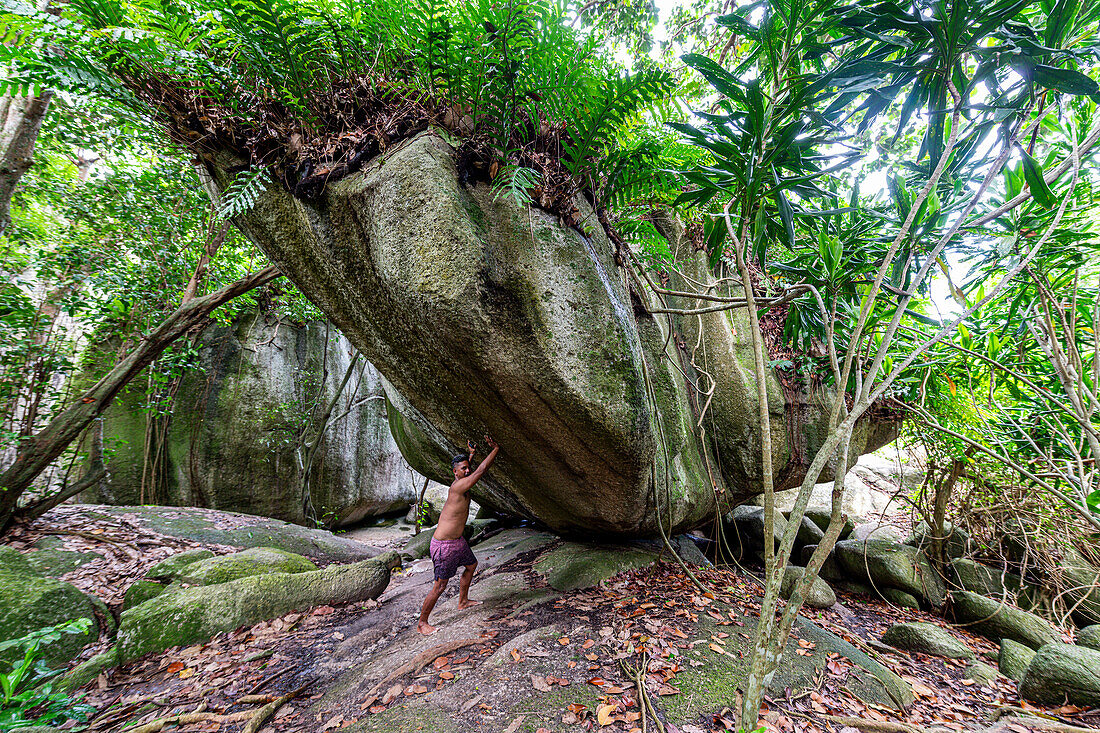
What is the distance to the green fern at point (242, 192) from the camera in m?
2.70

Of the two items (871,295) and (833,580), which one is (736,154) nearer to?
(871,295)

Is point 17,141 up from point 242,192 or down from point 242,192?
up

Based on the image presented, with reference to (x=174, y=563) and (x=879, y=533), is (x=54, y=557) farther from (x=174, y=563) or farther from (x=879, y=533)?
(x=879, y=533)

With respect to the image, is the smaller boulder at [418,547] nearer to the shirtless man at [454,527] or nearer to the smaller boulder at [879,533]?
the shirtless man at [454,527]

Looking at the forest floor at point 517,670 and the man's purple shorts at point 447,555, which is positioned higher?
the man's purple shorts at point 447,555

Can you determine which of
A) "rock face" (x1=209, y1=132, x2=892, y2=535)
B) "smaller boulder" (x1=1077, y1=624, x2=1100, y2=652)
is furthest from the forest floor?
"smaller boulder" (x1=1077, y1=624, x2=1100, y2=652)

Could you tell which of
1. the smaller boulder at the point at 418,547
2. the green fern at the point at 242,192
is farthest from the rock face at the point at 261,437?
the green fern at the point at 242,192

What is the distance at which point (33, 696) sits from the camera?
2066 millimetres

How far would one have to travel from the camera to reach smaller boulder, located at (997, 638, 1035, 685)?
151 inches

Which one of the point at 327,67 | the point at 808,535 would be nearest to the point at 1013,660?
the point at 808,535

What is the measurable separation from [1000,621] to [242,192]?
30.7 ft

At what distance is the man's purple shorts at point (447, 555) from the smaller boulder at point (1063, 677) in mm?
5137

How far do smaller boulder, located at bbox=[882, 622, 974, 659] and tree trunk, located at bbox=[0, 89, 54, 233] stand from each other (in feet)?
36.4

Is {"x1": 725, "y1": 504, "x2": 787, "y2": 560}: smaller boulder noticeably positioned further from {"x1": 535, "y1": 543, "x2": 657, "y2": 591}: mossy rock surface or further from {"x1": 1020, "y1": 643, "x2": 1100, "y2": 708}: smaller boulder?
{"x1": 1020, "y1": 643, "x2": 1100, "y2": 708}: smaller boulder
